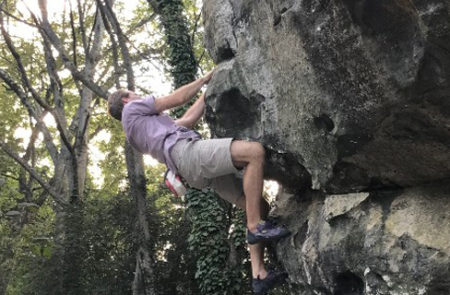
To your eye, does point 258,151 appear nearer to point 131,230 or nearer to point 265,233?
point 265,233

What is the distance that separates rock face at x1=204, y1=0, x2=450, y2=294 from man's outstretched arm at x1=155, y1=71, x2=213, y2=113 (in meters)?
0.33

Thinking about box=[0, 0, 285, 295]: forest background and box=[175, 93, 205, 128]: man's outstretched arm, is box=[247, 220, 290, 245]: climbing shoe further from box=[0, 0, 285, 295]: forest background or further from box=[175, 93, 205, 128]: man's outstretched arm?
box=[0, 0, 285, 295]: forest background

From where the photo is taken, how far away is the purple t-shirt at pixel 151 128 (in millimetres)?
4953

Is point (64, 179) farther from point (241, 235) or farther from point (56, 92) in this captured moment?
point (241, 235)

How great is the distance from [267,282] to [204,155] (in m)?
1.51

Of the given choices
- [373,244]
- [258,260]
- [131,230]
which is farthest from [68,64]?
[373,244]

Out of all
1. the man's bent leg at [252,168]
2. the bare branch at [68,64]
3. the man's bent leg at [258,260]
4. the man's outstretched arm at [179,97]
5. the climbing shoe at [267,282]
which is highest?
the bare branch at [68,64]

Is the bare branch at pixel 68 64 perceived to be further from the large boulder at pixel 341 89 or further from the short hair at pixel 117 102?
the large boulder at pixel 341 89

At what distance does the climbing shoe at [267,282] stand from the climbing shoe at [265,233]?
415mm

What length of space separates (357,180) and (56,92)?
1515cm

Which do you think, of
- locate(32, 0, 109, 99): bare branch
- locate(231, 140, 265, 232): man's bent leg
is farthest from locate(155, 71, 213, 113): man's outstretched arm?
locate(32, 0, 109, 99): bare branch

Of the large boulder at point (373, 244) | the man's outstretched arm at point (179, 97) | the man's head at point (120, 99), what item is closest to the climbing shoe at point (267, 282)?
the large boulder at point (373, 244)

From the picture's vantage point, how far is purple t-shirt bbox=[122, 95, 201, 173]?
495cm

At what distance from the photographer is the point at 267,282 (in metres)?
4.88
